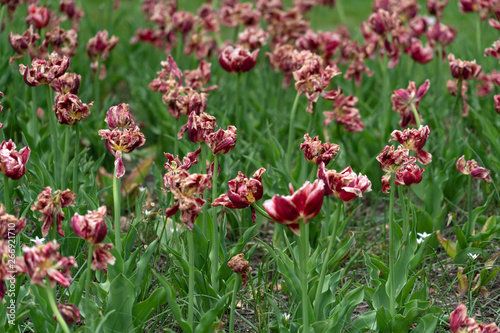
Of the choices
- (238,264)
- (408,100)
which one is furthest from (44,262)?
(408,100)

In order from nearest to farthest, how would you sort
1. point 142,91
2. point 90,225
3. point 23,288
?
point 90,225 < point 23,288 < point 142,91

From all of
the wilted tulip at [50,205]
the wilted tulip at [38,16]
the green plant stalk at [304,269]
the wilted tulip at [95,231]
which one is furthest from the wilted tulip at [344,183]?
the wilted tulip at [38,16]

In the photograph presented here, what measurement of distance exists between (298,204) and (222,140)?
511 mm

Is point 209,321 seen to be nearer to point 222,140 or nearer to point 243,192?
point 243,192

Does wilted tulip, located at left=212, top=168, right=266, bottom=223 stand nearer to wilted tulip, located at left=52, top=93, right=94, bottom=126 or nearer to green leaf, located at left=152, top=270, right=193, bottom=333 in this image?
green leaf, located at left=152, top=270, right=193, bottom=333

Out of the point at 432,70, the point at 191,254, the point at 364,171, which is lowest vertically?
the point at 432,70

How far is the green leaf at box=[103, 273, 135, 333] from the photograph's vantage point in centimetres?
183

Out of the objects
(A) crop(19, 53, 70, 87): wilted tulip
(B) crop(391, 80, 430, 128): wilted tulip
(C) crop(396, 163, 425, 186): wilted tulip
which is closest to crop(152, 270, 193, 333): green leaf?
(C) crop(396, 163, 425, 186): wilted tulip

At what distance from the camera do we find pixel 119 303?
1.84 m

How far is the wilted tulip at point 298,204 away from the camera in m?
1.48

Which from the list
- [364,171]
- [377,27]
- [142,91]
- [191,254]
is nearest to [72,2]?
[142,91]

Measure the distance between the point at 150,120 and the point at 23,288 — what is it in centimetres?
217

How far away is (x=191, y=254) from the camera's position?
175 cm

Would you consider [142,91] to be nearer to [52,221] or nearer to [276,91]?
[276,91]
